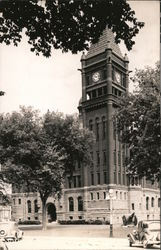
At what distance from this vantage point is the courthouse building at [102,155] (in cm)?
6869

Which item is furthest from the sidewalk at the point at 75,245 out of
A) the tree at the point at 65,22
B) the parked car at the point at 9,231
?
the tree at the point at 65,22

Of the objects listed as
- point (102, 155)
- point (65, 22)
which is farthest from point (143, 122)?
point (102, 155)

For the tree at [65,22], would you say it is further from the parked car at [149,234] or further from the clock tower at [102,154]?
the clock tower at [102,154]

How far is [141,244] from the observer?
18.3 m

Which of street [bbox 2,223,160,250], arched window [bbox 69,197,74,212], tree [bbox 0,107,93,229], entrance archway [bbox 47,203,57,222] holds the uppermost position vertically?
tree [bbox 0,107,93,229]

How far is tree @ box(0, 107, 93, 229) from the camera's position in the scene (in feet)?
131

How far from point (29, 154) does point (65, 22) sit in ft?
105

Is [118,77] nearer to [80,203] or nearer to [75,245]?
[80,203]

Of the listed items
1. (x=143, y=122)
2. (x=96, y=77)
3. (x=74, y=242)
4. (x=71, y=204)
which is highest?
(x=96, y=77)

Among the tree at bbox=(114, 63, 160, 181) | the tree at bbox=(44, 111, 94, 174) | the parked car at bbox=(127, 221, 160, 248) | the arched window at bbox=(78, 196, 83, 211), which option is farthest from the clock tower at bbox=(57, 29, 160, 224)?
the parked car at bbox=(127, 221, 160, 248)

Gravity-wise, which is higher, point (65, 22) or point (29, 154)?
point (65, 22)

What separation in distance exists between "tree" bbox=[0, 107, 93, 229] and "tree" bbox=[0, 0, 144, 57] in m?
29.8

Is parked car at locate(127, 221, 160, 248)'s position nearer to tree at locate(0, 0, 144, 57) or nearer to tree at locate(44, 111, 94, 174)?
tree at locate(0, 0, 144, 57)

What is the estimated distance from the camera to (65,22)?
31.2 ft
